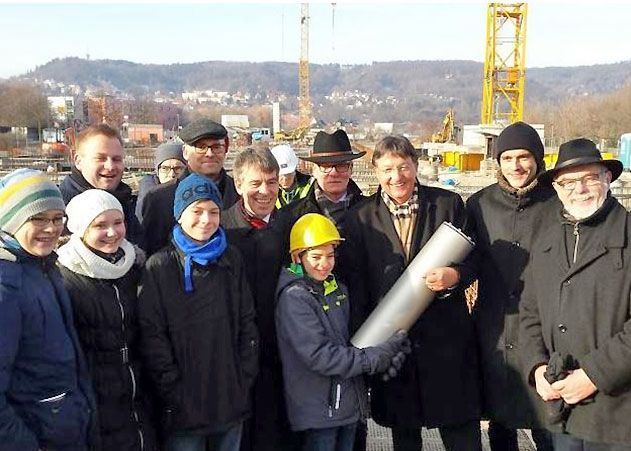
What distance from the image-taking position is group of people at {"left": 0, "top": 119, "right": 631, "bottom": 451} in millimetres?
2539

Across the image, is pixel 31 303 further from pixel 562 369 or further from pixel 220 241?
pixel 562 369

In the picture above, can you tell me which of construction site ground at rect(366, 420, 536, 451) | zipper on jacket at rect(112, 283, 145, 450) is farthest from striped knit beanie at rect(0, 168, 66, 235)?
construction site ground at rect(366, 420, 536, 451)

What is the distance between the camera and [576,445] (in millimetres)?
2945

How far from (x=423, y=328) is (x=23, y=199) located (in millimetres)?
2066

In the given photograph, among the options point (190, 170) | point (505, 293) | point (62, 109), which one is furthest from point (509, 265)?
point (62, 109)


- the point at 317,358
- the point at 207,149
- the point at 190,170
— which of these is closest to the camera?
the point at 317,358

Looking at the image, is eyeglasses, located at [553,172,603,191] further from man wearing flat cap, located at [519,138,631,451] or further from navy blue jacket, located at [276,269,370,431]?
navy blue jacket, located at [276,269,370,431]

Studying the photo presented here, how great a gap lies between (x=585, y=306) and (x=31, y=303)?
2.34 meters

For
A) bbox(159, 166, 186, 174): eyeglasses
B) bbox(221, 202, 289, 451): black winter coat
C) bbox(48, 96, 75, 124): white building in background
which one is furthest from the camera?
bbox(48, 96, 75, 124): white building in background

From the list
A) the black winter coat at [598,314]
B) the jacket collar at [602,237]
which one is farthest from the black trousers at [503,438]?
the jacket collar at [602,237]

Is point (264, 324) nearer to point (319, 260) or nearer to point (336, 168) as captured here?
point (319, 260)

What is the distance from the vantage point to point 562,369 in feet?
9.45

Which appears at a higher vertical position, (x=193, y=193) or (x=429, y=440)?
(x=193, y=193)

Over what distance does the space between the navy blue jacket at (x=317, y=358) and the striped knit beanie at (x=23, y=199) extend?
1.19m
